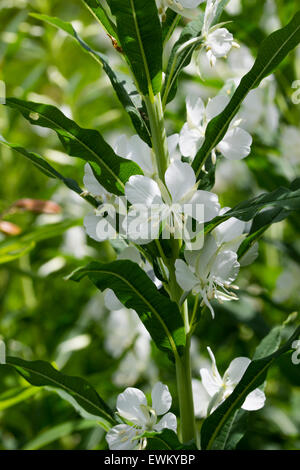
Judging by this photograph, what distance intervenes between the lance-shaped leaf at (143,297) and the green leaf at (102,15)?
0.99 feet

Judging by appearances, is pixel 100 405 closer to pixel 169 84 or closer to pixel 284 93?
pixel 169 84

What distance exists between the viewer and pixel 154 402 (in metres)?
0.70

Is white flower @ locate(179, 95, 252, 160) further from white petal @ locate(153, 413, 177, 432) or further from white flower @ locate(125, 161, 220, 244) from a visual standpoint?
white petal @ locate(153, 413, 177, 432)

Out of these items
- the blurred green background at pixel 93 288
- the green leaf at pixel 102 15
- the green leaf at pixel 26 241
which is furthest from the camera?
the blurred green background at pixel 93 288

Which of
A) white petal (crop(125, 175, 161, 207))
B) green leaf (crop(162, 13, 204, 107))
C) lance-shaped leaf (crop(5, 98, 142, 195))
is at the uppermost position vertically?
green leaf (crop(162, 13, 204, 107))

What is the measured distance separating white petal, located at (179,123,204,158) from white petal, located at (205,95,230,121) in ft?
0.09

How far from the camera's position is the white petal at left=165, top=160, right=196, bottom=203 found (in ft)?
2.10

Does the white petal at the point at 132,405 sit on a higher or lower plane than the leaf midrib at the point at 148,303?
lower

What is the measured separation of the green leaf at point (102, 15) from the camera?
72cm

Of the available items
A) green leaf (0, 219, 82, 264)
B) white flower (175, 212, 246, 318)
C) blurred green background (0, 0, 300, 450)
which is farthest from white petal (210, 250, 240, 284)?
blurred green background (0, 0, 300, 450)

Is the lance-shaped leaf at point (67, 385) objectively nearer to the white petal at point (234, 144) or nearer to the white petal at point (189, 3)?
the white petal at point (234, 144)

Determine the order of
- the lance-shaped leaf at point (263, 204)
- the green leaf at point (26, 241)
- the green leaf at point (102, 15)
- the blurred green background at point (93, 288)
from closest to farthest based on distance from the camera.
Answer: the lance-shaped leaf at point (263, 204), the green leaf at point (102, 15), the green leaf at point (26, 241), the blurred green background at point (93, 288)

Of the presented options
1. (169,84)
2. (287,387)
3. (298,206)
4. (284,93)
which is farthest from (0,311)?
(298,206)

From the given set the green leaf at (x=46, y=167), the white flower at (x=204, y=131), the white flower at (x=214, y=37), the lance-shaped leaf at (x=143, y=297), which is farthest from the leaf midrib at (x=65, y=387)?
the white flower at (x=214, y=37)
